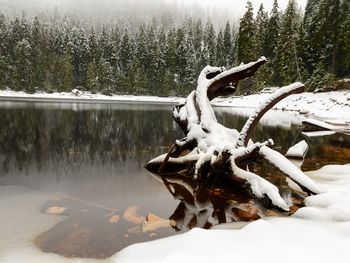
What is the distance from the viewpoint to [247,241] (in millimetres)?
3824

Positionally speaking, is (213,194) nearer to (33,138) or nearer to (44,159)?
(44,159)

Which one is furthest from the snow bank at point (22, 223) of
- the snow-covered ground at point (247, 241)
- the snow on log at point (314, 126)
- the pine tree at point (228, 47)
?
the pine tree at point (228, 47)

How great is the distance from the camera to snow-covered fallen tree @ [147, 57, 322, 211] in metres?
5.88

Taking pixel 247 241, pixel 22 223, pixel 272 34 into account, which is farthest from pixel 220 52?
pixel 247 241

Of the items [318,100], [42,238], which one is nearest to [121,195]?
[42,238]

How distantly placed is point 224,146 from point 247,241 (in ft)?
9.71

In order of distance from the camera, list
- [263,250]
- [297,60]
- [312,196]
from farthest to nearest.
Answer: [297,60] < [312,196] < [263,250]

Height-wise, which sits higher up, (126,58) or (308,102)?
(126,58)

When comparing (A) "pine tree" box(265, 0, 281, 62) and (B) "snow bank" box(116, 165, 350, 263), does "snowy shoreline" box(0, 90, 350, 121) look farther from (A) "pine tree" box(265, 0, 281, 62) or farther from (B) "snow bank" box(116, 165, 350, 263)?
(B) "snow bank" box(116, 165, 350, 263)

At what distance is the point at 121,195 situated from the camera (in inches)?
274

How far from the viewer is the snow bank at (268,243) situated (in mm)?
3400

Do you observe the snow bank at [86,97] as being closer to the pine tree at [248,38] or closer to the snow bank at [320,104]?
the pine tree at [248,38]

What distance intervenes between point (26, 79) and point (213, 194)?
72438 millimetres

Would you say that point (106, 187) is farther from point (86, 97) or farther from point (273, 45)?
point (86, 97)
